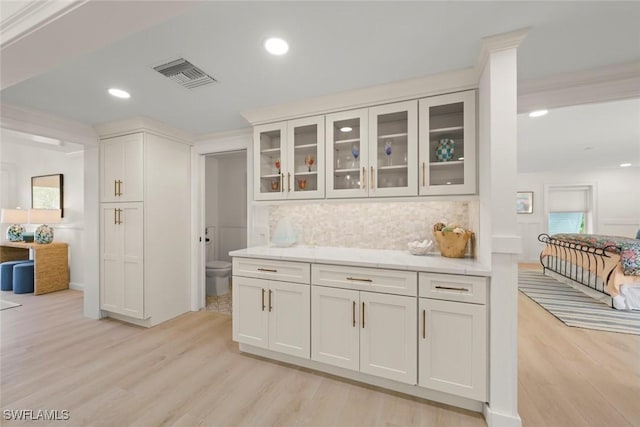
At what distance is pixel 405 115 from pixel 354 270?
137 cm

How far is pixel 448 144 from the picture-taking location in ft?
7.00

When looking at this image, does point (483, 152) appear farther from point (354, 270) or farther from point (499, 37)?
Answer: point (354, 270)

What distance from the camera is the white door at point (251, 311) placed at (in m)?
2.36

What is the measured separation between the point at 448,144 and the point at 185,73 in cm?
212

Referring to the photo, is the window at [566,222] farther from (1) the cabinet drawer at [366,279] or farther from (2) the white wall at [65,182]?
(2) the white wall at [65,182]

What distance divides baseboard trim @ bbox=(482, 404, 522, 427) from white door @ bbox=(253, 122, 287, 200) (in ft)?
7.63

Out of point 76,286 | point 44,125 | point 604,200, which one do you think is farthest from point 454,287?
point 604,200

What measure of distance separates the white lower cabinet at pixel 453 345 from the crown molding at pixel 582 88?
1.56 m

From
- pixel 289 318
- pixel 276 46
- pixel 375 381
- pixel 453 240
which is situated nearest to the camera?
pixel 276 46

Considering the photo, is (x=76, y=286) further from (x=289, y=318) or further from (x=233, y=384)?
(x=289, y=318)

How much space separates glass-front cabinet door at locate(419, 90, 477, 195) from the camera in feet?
6.59

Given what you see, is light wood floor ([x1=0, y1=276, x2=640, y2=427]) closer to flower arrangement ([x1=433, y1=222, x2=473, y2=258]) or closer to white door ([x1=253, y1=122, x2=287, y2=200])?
flower arrangement ([x1=433, y1=222, x2=473, y2=258])

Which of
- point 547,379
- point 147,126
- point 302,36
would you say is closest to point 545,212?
point 547,379

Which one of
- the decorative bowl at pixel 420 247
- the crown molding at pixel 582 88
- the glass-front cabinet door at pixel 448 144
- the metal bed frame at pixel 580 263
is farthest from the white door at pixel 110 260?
the metal bed frame at pixel 580 263
